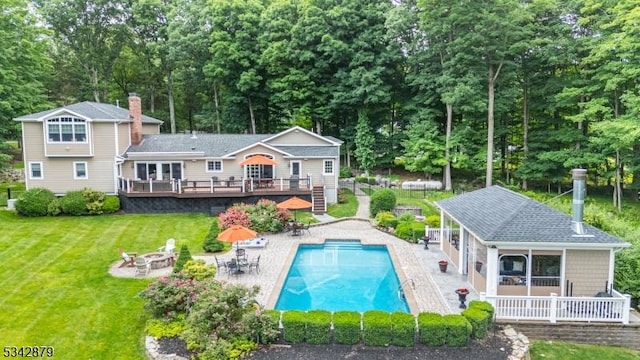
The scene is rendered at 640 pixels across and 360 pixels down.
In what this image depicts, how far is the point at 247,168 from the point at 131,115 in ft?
27.3

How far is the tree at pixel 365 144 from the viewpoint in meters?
35.9

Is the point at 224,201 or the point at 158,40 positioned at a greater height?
the point at 158,40

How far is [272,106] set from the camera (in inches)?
1678

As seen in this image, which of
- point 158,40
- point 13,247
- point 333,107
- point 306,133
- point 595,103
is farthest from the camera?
point 158,40

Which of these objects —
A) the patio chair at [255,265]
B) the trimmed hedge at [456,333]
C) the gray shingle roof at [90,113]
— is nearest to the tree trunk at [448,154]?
the patio chair at [255,265]

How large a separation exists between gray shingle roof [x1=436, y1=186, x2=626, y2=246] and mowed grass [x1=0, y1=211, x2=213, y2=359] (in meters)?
10.3

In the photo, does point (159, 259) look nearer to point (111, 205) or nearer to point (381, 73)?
point (111, 205)

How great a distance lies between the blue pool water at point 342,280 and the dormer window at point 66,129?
15.4 meters

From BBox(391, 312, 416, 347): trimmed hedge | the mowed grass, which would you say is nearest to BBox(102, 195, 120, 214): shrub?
the mowed grass

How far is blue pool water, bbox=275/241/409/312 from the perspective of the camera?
13.8 meters

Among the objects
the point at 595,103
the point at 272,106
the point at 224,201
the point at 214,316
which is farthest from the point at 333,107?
the point at 214,316

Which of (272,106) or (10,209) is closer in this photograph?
(10,209)


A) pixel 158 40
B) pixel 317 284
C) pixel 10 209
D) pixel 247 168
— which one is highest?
pixel 158 40

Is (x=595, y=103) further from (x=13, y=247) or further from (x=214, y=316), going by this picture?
(x=13, y=247)
